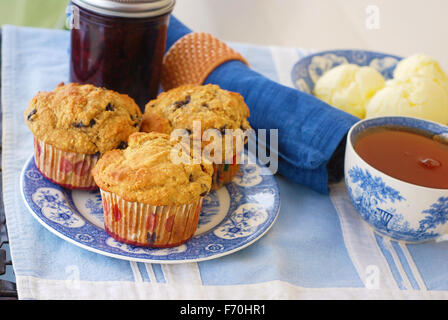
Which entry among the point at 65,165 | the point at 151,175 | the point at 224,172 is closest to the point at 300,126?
the point at 224,172

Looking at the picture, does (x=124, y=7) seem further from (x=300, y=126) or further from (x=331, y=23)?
(x=331, y=23)

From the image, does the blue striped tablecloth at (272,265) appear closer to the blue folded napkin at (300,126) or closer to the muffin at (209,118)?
the blue folded napkin at (300,126)

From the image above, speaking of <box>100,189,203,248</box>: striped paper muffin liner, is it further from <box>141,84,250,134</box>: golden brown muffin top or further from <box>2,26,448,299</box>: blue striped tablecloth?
<box>141,84,250,134</box>: golden brown muffin top

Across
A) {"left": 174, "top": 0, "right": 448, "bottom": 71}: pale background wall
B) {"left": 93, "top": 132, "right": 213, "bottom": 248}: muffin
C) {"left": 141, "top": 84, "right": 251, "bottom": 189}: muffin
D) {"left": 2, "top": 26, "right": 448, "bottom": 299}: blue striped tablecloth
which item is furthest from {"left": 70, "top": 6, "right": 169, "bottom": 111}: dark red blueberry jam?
{"left": 174, "top": 0, "right": 448, "bottom": 71}: pale background wall

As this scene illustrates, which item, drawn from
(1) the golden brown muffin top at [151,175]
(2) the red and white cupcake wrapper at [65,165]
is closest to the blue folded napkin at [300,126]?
(1) the golden brown muffin top at [151,175]
